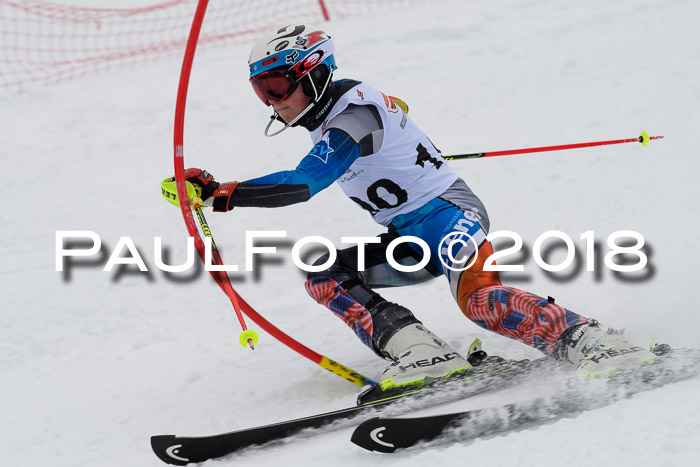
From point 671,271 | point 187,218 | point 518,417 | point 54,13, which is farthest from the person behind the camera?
point 54,13

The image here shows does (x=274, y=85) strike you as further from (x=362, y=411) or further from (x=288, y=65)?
(x=362, y=411)

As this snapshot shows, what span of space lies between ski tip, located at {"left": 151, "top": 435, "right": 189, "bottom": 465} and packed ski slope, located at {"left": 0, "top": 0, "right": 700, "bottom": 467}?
268 millimetres

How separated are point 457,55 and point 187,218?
5811mm

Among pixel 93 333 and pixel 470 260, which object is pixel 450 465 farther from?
pixel 93 333

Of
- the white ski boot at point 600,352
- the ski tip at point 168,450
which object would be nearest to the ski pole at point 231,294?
the ski tip at point 168,450

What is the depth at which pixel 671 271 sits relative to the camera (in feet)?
13.9

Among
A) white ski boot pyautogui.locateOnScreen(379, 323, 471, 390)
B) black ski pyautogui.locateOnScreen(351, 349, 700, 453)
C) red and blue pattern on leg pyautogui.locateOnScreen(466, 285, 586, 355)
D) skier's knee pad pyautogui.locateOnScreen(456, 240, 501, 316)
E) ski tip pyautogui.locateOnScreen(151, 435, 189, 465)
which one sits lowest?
ski tip pyautogui.locateOnScreen(151, 435, 189, 465)

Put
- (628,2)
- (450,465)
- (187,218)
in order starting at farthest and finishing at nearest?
(628,2) → (187,218) → (450,465)

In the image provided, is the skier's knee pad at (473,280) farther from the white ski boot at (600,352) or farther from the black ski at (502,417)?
the black ski at (502,417)

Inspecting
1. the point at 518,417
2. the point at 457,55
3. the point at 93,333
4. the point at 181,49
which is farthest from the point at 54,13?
the point at 518,417

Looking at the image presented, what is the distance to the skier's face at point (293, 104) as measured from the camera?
3217 millimetres

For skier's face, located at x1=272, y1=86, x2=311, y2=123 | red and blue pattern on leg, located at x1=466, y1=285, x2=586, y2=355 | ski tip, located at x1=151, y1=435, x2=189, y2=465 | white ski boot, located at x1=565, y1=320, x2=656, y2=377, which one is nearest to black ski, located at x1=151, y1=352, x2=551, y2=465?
ski tip, located at x1=151, y1=435, x2=189, y2=465

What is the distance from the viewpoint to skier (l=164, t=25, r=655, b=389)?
2941 millimetres

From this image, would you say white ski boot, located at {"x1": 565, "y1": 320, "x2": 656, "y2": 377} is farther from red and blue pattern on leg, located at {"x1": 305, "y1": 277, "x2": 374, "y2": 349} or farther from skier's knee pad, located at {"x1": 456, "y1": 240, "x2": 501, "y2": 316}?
red and blue pattern on leg, located at {"x1": 305, "y1": 277, "x2": 374, "y2": 349}
